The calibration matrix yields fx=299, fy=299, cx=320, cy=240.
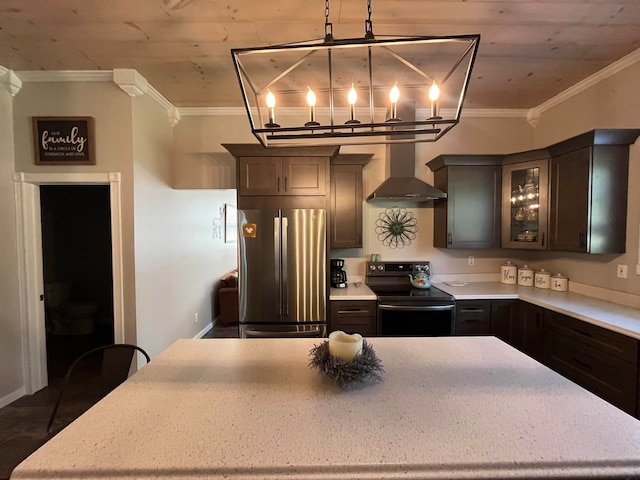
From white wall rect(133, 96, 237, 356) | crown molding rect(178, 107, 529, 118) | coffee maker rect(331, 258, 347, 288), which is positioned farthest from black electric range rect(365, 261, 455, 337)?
white wall rect(133, 96, 237, 356)

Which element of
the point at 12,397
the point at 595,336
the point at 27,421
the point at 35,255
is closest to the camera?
the point at 595,336

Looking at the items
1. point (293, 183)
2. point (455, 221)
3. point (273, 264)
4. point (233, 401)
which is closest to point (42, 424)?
point (273, 264)

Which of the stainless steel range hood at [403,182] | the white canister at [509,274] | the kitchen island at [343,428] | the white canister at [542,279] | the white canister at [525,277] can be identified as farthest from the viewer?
the white canister at [509,274]

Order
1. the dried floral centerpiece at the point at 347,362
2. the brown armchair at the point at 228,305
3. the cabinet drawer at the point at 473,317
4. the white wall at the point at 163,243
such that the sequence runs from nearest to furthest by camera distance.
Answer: the dried floral centerpiece at the point at 347,362 → the white wall at the point at 163,243 → the cabinet drawer at the point at 473,317 → the brown armchair at the point at 228,305

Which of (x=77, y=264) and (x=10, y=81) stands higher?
(x=10, y=81)

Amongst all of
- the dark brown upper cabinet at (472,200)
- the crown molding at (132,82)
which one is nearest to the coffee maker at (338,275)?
the dark brown upper cabinet at (472,200)

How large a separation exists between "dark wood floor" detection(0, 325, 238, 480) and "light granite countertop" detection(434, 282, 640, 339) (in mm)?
3428

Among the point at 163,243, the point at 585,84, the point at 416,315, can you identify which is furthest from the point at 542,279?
the point at 163,243

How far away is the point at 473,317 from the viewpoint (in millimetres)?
2816

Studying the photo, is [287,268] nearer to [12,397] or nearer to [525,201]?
[525,201]

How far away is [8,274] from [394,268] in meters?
3.60

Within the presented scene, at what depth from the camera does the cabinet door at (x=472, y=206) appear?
10.1 ft

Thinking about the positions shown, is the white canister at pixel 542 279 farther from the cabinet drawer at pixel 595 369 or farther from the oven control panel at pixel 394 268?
the oven control panel at pixel 394 268

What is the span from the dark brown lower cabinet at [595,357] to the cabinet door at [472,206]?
3.08 feet
